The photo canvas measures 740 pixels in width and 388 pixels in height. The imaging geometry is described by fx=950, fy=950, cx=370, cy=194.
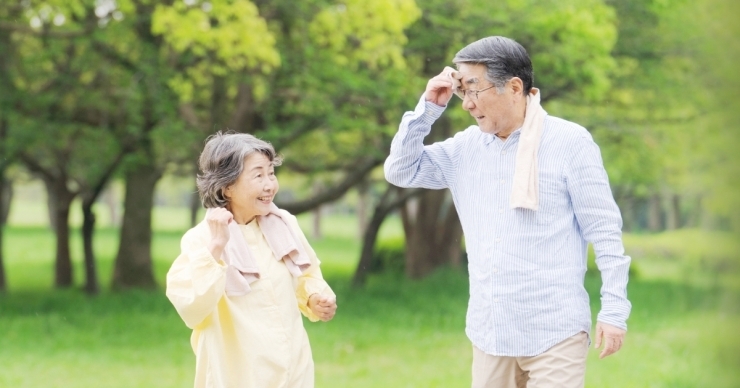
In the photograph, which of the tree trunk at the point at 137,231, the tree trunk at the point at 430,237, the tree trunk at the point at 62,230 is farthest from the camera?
the tree trunk at the point at 430,237

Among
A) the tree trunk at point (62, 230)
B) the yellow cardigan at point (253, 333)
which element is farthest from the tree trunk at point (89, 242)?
the yellow cardigan at point (253, 333)

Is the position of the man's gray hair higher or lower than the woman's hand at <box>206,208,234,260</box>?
higher

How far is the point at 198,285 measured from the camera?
2.80 metres

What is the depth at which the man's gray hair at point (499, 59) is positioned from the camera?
116 inches

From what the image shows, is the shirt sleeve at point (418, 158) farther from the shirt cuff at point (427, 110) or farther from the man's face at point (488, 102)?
the man's face at point (488, 102)

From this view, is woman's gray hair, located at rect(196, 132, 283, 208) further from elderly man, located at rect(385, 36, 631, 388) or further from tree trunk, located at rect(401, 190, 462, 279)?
tree trunk, located at rect(401, 190, 462, 279)

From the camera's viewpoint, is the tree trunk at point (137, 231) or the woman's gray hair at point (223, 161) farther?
the tree trunk at point (137, 231)

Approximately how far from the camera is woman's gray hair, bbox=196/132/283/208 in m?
3.02

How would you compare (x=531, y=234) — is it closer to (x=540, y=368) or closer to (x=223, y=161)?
(x=540, y=368)

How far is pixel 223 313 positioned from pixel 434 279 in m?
13.0

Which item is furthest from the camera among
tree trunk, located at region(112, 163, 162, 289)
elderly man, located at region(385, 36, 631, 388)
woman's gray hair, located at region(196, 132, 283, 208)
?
tree trunk, located at region(112, 163, 162, 289)

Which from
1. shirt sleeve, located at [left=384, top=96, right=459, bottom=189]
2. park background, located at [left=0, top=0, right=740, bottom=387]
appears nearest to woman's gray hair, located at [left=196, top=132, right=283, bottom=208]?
shirt sleeve, located at [left=384, top=96, right=459, bottom=189]

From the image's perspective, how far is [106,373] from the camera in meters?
9.01

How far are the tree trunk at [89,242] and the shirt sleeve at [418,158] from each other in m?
11.6
